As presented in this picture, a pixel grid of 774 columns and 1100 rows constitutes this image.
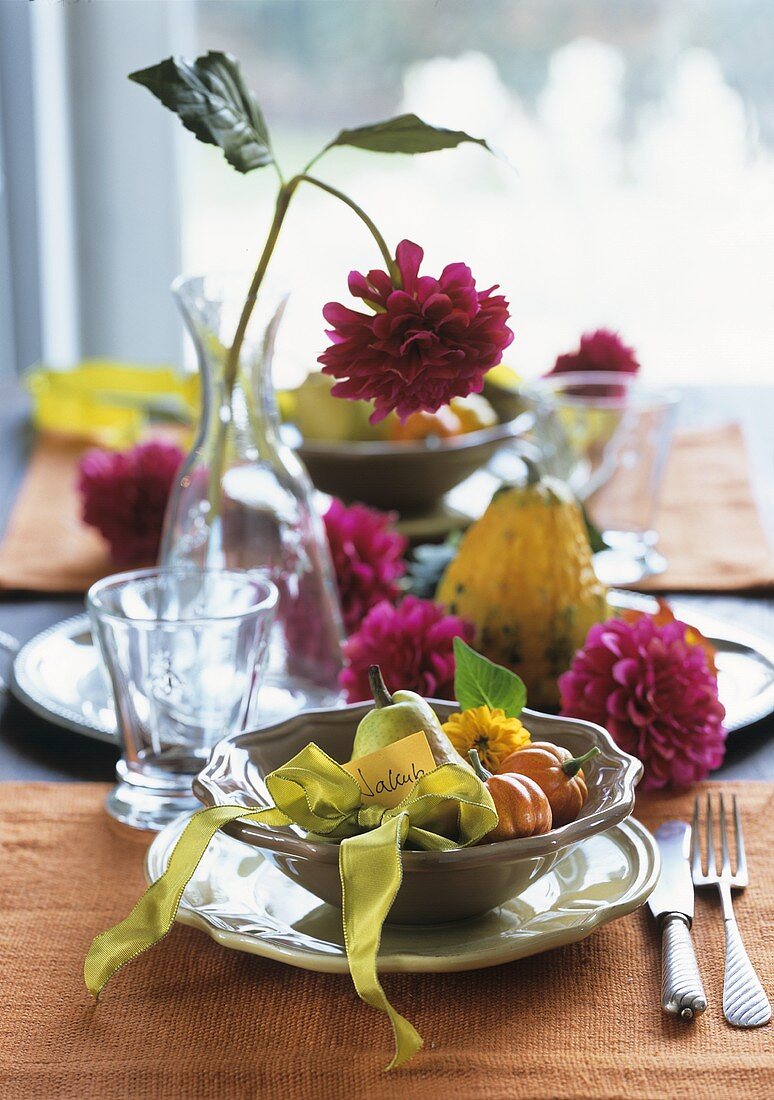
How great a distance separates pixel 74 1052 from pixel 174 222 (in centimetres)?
225

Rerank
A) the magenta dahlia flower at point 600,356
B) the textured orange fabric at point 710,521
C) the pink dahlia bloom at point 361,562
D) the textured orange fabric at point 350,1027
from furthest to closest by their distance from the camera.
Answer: the magenta dahlia flower at point 600,356 < the textured orange fabric at point 710,521 < the pink dahlia bloom at point 361,562 < the textured orange fabric at point 350,1027

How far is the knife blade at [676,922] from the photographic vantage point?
0.56m

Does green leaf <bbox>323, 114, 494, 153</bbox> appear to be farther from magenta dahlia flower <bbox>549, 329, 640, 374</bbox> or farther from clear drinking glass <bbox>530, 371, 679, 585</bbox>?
magenta dahlia flower <bbox>549, 329, 640, 374</bbox>

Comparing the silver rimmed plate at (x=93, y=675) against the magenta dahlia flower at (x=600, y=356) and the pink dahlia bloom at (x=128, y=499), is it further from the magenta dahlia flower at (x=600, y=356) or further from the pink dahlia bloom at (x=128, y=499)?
the magenta dahlia flower at (x=600, y=356)

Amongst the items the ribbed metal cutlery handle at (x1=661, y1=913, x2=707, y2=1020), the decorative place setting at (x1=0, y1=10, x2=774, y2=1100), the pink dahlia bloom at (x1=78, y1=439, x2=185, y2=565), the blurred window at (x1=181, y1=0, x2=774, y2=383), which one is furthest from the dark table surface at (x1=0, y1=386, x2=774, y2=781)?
the blurred window at (x1=181, y1=0, x2=774, y2=383)

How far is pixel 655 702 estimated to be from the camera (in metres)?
0.77

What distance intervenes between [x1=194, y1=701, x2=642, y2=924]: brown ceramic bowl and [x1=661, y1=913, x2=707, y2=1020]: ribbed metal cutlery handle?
2.7 inches

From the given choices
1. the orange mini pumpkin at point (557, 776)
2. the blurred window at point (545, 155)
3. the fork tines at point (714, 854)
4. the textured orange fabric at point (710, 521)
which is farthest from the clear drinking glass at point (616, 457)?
the blurred window at point (545, 155)

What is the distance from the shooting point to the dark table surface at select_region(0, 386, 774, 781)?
83 cm

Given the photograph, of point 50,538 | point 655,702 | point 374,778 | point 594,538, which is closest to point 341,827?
point 374,778

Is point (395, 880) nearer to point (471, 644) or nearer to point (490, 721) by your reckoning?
point (490, 721)

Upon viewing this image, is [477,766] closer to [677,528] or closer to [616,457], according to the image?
[616,457]

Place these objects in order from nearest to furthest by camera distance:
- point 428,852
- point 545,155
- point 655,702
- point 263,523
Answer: point 428,852
point 655,702
point 263,523
point 545,155

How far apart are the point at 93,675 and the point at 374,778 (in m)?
0.39
